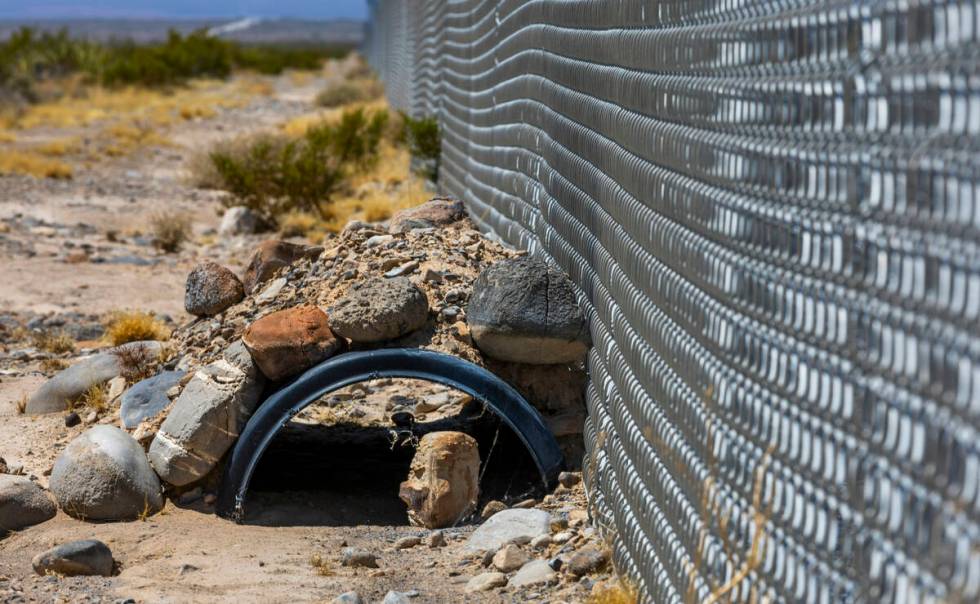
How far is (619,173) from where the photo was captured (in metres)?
4.49

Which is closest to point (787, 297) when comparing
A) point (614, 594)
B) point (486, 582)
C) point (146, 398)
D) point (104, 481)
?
point (614, 594)

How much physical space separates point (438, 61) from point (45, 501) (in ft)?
29.2

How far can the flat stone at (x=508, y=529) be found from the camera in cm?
475

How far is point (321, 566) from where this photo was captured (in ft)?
15.3

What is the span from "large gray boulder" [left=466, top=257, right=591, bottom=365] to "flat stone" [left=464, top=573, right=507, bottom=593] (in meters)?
1.21

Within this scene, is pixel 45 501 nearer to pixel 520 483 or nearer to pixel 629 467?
pixel 520 483

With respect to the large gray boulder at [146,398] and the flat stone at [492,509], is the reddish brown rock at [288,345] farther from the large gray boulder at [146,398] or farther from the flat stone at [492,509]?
the flat stone at [492,509]

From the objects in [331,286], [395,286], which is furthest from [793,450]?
[331,286]

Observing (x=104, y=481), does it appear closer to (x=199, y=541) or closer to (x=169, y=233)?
(x=199, y=541)

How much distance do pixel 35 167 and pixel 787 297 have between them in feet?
56.2

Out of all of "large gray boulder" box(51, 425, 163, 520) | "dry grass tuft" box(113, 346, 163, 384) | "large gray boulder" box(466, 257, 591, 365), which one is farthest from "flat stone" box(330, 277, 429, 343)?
"dry grass tuft" box(113, 346, 163, 384)

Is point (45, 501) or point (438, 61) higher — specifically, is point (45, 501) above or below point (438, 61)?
below

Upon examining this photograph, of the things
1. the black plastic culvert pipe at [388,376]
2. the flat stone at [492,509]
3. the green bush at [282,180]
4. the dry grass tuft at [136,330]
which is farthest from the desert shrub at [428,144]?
the flat stone at [492,509]

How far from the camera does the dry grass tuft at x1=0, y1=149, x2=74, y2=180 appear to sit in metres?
17.9
